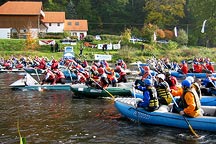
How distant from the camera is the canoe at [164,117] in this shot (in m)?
12.8

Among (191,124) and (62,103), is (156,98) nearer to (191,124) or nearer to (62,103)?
(191,124)

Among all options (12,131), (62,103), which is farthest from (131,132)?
(62,103)

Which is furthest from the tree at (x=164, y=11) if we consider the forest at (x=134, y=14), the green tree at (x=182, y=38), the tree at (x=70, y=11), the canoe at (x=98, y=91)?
the canoe at (x=98, y=91)

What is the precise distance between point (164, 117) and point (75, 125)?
11.4ft

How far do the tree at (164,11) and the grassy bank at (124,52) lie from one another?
17536 mm

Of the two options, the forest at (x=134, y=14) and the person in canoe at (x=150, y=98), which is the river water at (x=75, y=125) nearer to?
the person in canoe at (x=150, y=98)

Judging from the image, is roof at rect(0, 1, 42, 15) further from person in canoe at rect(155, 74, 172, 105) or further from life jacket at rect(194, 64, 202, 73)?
person in canoe at rect(155, 74, 172, 105)

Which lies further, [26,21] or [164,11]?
[164,11]

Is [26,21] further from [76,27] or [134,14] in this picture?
[134,14]

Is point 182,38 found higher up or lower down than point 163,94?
higher up

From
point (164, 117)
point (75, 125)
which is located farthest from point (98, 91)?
point (164, 117)

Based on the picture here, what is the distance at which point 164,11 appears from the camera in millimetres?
79188

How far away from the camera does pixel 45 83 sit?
2395cm

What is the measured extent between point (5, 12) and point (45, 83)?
46.8 metres
